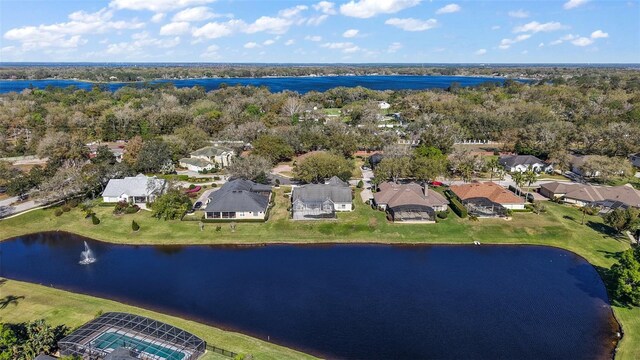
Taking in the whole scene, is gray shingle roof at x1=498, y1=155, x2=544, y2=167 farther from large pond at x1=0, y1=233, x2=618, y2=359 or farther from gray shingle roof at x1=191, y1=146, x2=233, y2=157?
gray shingle roof at x1=191, y1=146, x2=233, y2=157

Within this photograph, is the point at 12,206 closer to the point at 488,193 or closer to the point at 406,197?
the point at 406,197

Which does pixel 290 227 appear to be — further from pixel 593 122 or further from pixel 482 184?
pixel 593 122

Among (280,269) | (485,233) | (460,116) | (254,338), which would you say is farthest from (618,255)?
(460,116)

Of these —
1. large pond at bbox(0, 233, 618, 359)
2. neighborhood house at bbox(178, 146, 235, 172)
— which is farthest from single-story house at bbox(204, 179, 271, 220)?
neighborhood house at bbox(178, 146, 235, 172)

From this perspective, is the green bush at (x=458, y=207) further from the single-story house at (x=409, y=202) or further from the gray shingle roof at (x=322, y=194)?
the gray shingle roof at (x=322, y=194)

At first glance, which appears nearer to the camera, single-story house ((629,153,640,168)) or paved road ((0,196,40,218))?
paved road ((0,196,40,218))

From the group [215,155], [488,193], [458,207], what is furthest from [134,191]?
[488,193]
